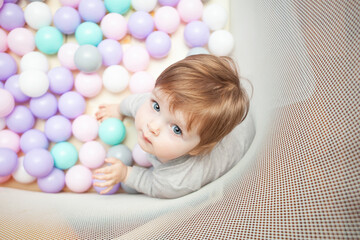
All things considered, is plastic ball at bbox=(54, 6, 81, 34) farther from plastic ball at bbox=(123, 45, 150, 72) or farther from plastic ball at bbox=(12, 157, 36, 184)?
plastic ball at bbox=(12, 157, 36, 184)

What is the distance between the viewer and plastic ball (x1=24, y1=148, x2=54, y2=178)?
977 millimetres

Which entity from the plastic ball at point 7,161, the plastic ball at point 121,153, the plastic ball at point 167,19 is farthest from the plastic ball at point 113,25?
the plastic ball at point 7,161

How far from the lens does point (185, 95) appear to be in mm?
657

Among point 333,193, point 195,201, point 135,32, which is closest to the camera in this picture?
point 333,193

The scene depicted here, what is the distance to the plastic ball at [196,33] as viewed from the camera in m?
1.15

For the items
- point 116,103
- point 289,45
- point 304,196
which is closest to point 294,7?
point 289,45

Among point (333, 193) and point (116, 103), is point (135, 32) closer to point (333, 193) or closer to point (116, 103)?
point (116, 103)

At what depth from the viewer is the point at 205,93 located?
662mm

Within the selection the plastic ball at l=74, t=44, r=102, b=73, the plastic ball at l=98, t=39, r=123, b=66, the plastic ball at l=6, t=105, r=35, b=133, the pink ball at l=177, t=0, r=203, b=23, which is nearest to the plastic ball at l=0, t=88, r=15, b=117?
the plastic ball at l=6, t=105, r=35, b=133

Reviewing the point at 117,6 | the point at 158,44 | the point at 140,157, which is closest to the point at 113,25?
the point at 117,6

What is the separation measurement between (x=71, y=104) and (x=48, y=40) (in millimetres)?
270

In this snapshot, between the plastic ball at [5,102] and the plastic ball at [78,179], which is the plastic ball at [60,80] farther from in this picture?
the plastic ball at [78,179]

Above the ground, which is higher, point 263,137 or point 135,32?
point 135,32

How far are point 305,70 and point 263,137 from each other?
221mm
